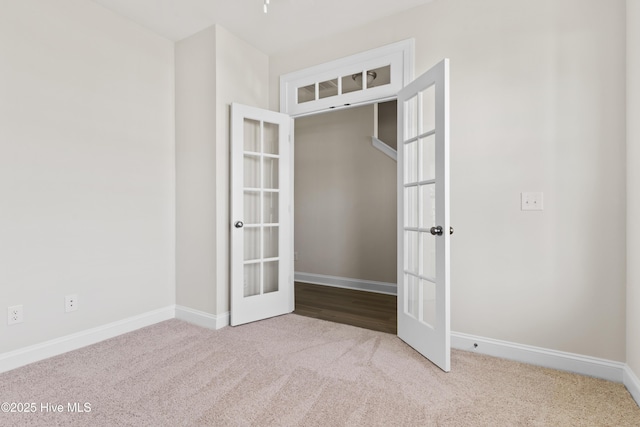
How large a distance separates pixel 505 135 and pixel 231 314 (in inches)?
102

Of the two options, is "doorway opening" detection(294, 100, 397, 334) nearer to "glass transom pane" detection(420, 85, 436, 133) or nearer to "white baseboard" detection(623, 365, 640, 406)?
"glass transom pane" detection(420, 85, 436, 133)

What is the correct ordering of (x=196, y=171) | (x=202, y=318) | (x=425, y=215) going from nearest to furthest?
(x=425, y=215) → (x=202, y=318) → (x=196, y=171)

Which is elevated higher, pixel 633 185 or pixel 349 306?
pixel 633 185

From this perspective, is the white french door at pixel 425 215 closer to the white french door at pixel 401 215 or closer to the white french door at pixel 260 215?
the white french door at pixel 401 215

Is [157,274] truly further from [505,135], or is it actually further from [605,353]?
[605,353]

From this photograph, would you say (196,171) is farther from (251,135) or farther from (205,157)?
(251,135)

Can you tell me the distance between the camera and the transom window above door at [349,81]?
2621 millimetres

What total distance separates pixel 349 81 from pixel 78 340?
3047 mm

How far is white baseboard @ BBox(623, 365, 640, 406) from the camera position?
1.68 meters

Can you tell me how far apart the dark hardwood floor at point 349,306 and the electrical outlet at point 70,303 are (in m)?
1.86

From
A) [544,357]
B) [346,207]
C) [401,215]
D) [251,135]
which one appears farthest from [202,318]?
[544,357]

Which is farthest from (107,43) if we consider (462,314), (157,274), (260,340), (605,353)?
(605,353)

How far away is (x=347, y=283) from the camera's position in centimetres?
441

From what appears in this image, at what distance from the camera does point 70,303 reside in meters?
2.32
